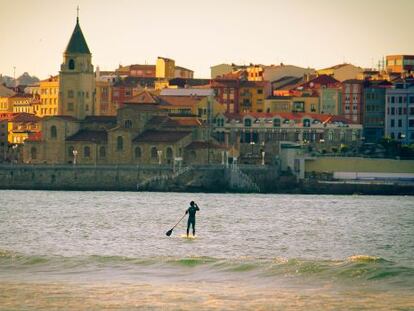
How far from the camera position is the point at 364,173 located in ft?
427

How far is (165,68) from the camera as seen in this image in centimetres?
18888

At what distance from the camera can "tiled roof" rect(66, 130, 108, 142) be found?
130875 mm

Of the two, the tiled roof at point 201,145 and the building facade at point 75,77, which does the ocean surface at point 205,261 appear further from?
the building facade at point 75,77

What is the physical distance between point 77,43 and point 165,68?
52446 millimetres

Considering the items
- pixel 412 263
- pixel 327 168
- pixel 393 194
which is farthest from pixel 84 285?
pixel 327 168

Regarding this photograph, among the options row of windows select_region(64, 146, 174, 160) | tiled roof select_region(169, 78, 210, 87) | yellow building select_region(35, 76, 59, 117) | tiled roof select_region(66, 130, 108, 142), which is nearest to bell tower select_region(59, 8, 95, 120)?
tiled roof select_region(66, 130, 108, 142)

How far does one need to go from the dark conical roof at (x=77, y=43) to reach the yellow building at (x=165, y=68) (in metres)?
50.0

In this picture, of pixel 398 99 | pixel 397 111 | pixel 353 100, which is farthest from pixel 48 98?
pixel 398 99

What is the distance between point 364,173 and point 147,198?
28.3 meters

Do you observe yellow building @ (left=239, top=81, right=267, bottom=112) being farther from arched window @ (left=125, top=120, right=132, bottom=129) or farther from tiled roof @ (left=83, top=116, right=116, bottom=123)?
arched window @ (left=125, top=120, right=132, bottom=129)

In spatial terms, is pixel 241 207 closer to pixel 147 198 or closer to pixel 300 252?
pixel 147 198

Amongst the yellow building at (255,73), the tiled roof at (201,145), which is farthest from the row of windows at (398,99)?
the tiled roof at (201,145)

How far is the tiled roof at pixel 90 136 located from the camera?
131 metres

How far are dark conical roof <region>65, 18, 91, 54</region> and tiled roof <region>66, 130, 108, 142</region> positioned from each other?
7274mm
